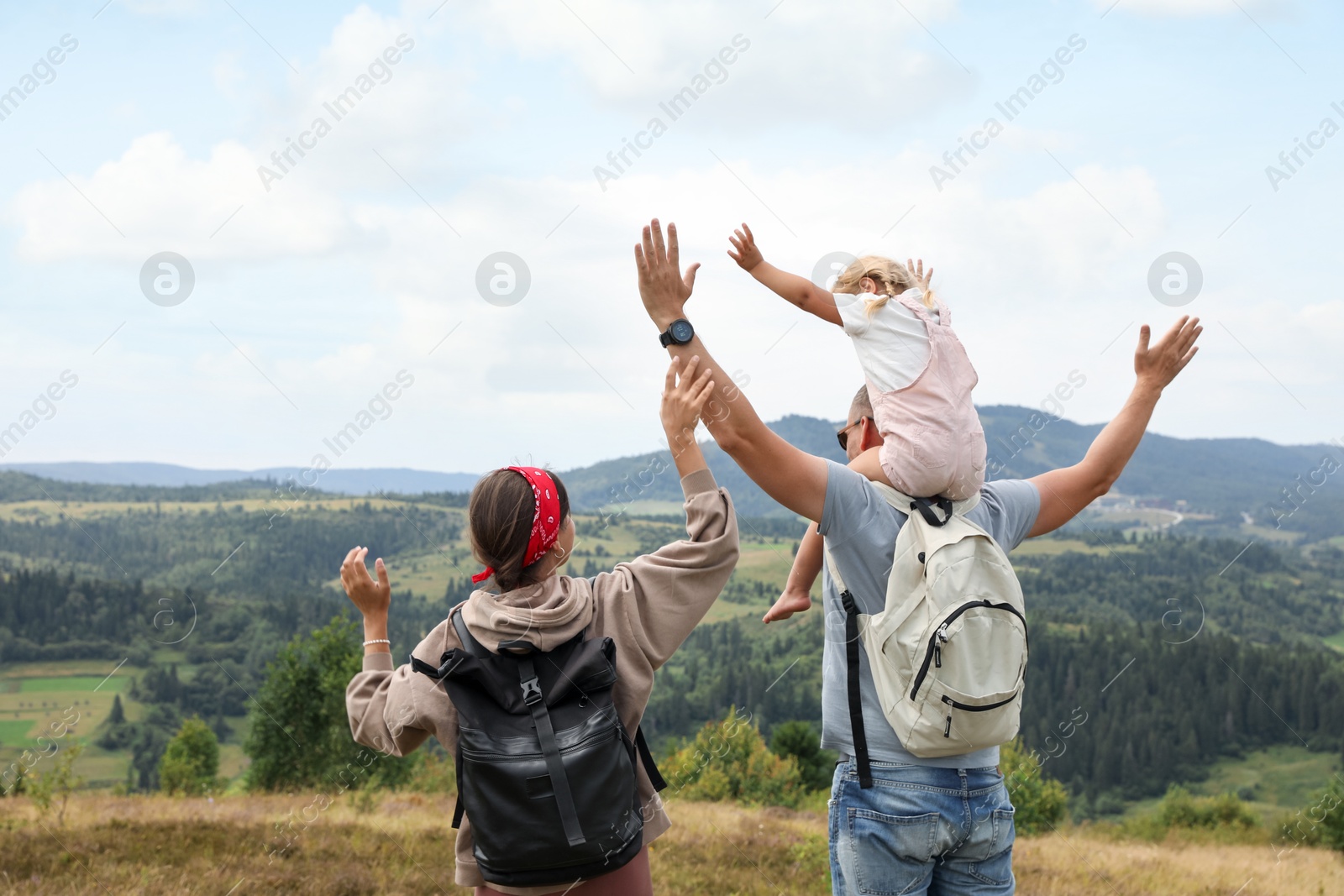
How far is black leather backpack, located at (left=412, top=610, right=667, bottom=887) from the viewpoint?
2.09m

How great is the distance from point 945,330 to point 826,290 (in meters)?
0.44

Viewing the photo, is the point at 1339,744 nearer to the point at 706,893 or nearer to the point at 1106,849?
the point at 1106,849

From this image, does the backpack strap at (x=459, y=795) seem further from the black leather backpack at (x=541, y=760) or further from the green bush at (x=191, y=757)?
the green bush at (x=191, y=757)

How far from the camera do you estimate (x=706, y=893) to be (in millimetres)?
7633

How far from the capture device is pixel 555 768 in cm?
208

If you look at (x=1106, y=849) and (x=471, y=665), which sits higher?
(x=471, y=665)

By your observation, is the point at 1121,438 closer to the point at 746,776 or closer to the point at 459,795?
the point at 459,795

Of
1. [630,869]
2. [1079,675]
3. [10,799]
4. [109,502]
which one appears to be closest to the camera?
[630,869]

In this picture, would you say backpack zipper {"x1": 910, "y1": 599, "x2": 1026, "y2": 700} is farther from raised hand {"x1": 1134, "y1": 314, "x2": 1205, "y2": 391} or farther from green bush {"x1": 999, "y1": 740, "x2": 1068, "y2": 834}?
green bush {"x1": 999, "y1": 740, "x2": 1068, "y2": 834}

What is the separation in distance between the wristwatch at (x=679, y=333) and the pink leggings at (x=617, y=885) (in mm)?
1250

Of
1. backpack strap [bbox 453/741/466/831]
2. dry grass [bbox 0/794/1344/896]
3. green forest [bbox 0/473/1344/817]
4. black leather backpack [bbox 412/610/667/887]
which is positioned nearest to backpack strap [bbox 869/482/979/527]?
black leather backpack [bbox 412/610/667/887]

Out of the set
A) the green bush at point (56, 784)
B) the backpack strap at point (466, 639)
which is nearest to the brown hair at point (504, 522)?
the backpack strap at point (466, 639)

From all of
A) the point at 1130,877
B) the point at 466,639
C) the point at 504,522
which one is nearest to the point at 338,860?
the point at 466,639

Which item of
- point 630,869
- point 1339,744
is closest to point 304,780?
point 630,869
